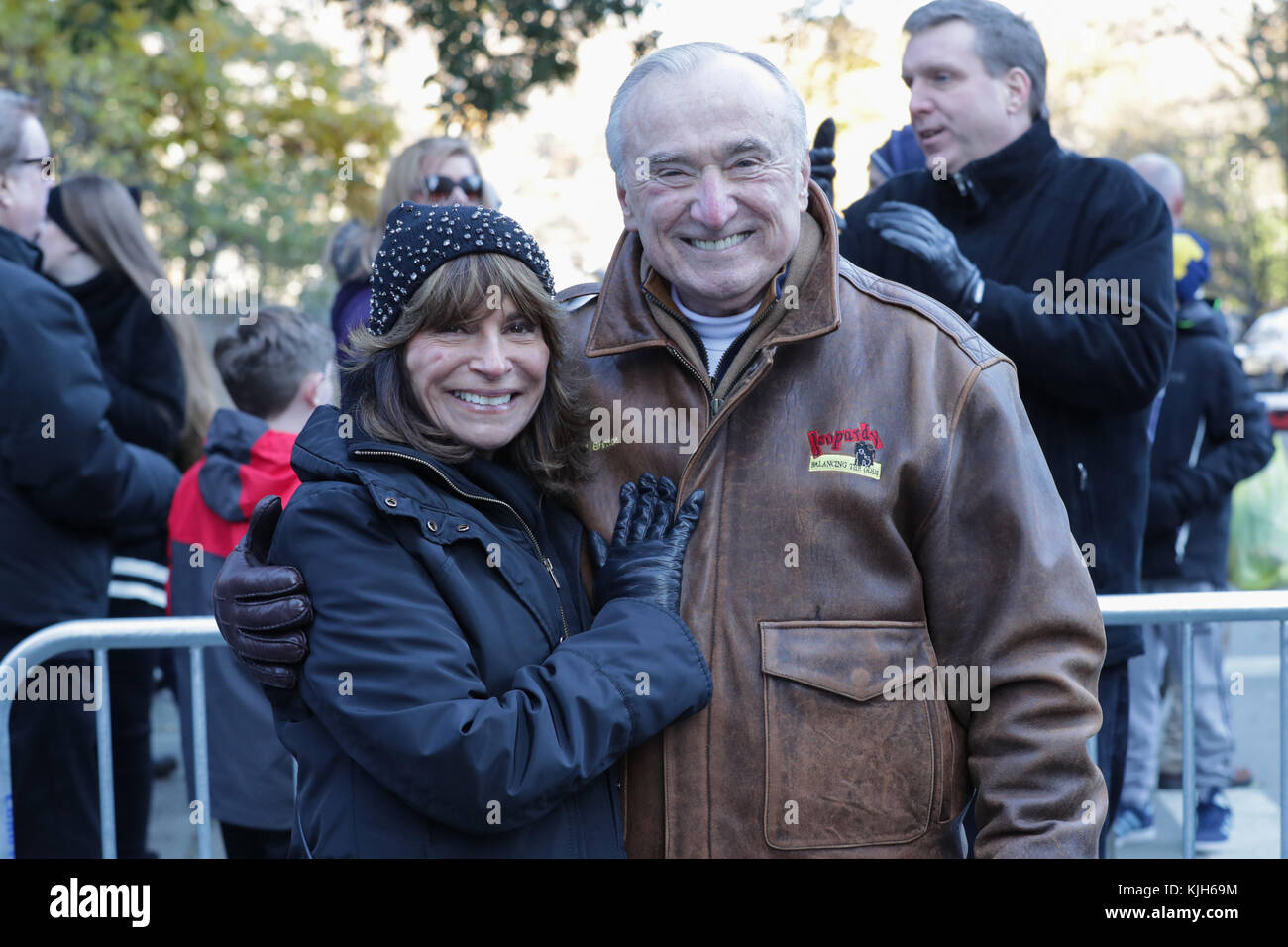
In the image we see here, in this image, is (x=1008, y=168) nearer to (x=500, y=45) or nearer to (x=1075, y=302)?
(x=1075, y=302)

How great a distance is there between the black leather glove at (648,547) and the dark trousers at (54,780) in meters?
2.35

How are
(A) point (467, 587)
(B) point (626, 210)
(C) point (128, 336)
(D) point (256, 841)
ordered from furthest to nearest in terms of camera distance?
(C) point (128, 336), (D) point (256, 841), (B) point (626, 210), (A) point (467, 587)

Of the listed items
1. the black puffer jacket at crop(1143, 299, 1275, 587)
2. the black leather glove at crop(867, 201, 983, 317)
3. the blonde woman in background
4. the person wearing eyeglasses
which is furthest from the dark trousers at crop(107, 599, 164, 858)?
the black puffer jacket at crop(1143, 299, 1275, 587)

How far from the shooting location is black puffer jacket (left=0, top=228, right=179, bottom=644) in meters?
3.71

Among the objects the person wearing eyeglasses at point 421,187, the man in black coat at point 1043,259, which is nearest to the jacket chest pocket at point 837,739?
the man in black coat at point 1043,259

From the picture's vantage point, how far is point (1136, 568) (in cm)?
342

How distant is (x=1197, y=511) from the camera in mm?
5574

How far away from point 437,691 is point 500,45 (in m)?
6.48

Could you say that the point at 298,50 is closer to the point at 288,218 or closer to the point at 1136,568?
the point at 288,218

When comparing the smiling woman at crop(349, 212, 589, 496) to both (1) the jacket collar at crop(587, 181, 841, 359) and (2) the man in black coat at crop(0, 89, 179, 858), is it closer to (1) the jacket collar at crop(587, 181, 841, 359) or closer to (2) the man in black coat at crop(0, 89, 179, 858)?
(1) the jacket collar at crop(587, 181, 841, 359)

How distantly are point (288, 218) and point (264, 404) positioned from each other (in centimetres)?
991

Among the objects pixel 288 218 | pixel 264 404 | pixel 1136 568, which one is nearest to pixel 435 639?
pixel 1136 568

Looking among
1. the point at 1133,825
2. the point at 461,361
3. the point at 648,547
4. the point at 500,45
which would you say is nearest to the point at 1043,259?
the point at 648,547
